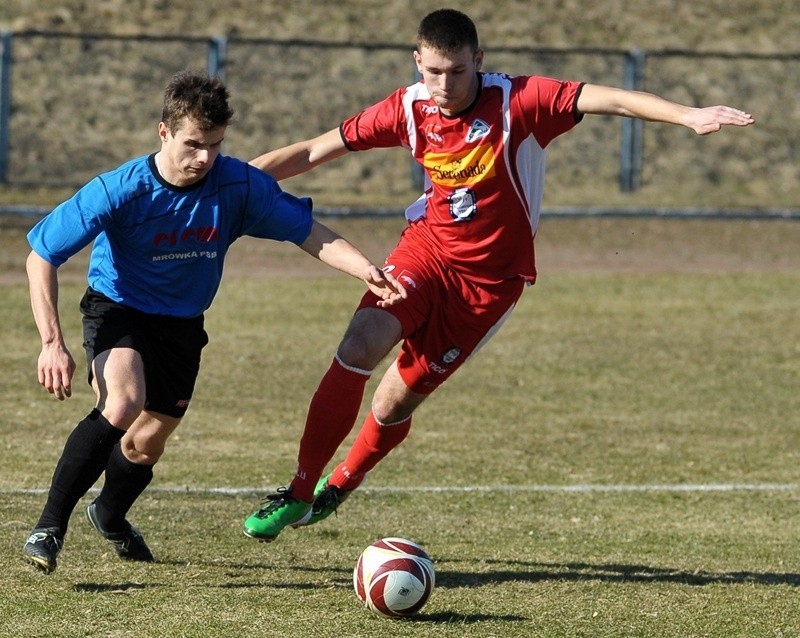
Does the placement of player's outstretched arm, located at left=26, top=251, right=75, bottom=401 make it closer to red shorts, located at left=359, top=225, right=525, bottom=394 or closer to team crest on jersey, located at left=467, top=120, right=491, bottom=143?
red shorts, located at left=359, top=225, right=525, bottom=394

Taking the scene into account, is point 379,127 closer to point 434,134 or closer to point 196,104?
point 434,134

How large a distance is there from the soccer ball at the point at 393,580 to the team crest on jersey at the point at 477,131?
1814mm

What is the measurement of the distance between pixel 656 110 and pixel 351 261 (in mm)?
1339

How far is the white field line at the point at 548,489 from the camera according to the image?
7.19 metres

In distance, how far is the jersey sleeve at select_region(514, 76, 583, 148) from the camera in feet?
19.3

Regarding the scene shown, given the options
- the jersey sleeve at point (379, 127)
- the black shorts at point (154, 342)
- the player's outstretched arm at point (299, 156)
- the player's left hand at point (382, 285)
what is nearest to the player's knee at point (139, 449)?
the black shorts at point (154, 342)

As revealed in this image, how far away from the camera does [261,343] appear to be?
1152 centimetres

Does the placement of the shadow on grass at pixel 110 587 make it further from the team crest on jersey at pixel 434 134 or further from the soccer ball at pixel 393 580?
the team crest on jersey at pixel 434 134

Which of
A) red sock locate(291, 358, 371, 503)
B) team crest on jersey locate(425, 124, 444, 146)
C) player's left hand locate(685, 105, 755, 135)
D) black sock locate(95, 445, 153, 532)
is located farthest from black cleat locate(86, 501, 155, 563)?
player's left hand locate(685, 105, 755, 135)

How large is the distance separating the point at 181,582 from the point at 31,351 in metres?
5.87

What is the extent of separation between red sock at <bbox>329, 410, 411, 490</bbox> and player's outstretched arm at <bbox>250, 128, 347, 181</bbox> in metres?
1.15

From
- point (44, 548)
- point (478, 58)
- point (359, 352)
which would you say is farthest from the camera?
point (478, 58)

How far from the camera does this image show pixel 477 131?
597 cm

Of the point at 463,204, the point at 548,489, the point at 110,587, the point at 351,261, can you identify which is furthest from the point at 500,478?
the point at 110,587
